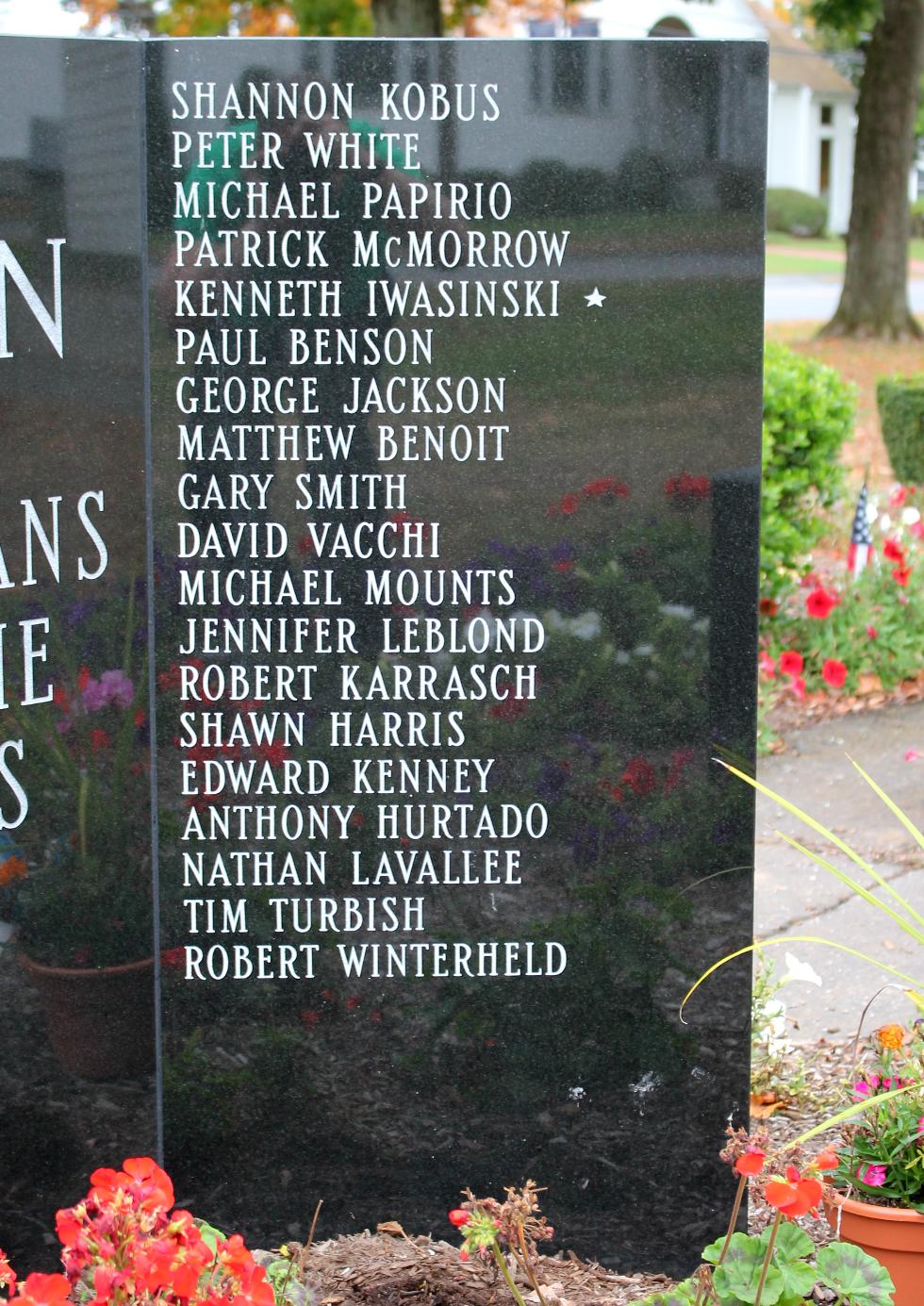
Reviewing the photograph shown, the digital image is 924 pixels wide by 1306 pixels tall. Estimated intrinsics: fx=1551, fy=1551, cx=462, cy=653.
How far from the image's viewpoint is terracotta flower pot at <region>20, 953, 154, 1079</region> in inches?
115

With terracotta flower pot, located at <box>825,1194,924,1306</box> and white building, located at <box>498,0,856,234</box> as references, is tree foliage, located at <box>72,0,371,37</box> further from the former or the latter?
white building, located at <box>498,0,856,234</box>

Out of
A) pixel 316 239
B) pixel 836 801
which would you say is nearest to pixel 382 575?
pixel 316 239

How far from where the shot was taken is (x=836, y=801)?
553 centimetres

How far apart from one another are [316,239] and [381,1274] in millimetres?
1876

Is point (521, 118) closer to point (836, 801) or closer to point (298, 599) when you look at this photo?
point (298, 599)

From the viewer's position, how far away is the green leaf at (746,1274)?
228cm

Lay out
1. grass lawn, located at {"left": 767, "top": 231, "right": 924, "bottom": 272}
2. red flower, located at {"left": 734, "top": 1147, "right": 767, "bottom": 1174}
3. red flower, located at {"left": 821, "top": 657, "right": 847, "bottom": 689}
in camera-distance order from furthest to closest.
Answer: grass lawn, located at {"left": 767, "top": 231, "right": 924, "bottom": 272} → red flower, located at {"left": 821, "top": 657, "right": 847, "bottom": 689} → red flower, located at {"left": 734, "top": 1147, "right": 767, "bottom": 1174}

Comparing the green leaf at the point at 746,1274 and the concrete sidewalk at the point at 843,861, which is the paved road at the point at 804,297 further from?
the green leaf at the point at 746,1274

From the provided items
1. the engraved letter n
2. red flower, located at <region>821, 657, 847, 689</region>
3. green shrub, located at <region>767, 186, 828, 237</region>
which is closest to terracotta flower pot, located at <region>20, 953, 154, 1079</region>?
the engraved letter n

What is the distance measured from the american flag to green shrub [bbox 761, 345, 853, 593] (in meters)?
0.15

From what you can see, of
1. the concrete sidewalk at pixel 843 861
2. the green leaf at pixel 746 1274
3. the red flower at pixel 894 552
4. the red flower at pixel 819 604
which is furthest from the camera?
the red flower at pixel 894 552

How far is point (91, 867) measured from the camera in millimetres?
2928

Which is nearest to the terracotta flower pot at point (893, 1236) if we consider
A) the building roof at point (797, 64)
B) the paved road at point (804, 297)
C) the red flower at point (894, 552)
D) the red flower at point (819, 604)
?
the red flower at point (819, 604)

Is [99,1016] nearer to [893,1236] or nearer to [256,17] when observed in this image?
[893,1236]
